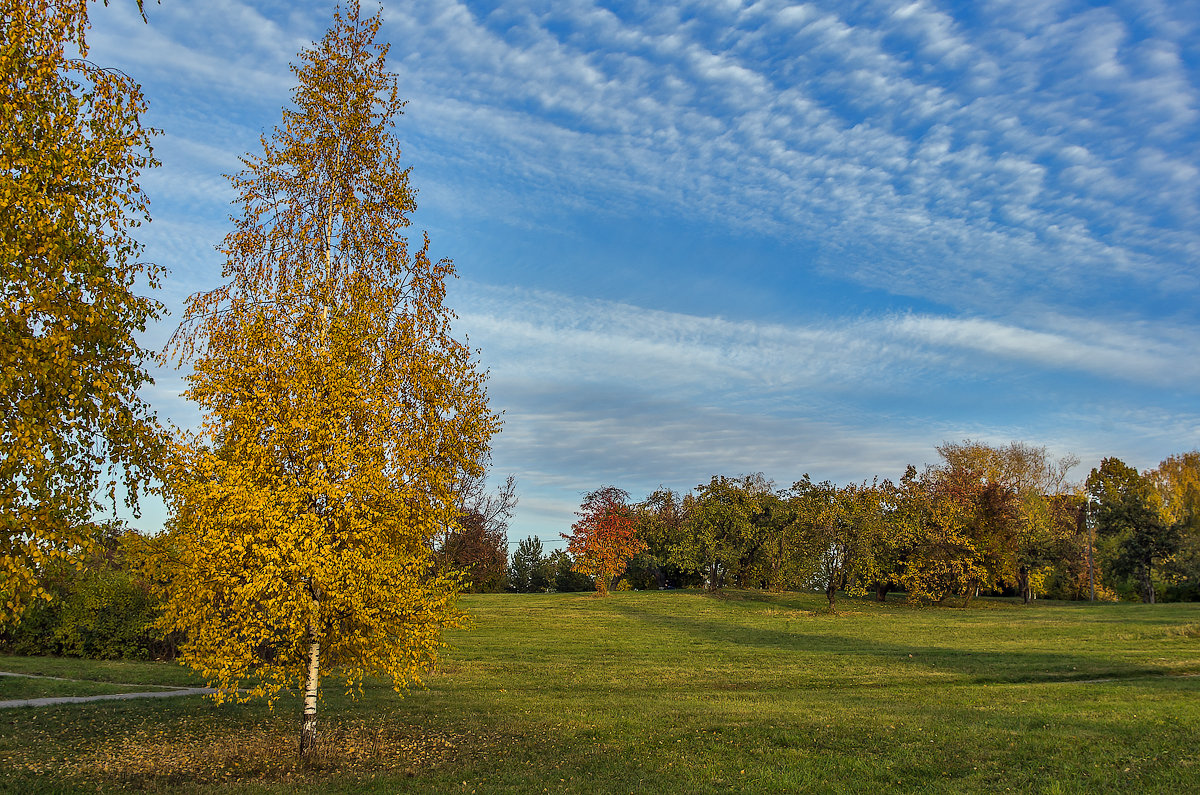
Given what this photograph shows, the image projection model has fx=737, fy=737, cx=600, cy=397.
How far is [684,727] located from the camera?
1216 cm

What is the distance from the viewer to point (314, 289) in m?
11.1

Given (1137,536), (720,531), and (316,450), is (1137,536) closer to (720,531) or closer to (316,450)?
(720,531)

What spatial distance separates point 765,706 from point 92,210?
13.4 m

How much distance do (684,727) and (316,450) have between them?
7.37 meters

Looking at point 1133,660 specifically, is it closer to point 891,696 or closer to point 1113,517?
point 891,696

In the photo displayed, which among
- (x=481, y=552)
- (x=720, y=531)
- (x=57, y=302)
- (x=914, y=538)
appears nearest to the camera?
(x=57, y=302)

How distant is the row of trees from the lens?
3706 cm

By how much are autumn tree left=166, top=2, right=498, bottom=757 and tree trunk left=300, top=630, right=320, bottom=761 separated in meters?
0.03

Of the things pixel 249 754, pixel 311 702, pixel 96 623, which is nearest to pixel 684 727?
pixel 311 702

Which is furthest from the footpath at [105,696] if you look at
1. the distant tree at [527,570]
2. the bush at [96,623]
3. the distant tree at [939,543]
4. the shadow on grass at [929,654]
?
the distant tree at [527,570]

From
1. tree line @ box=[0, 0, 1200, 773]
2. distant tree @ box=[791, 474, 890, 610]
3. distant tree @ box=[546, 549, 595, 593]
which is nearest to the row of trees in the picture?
distant tree @ box=[791, 474, 890, 610]

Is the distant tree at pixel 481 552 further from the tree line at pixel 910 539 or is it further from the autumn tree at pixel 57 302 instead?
the autumn tree at pixel 57 302

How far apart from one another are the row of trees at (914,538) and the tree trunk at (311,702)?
29535 millimetres

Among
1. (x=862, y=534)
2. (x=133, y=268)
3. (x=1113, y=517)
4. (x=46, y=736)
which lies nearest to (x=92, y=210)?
(x=133, y=268)
